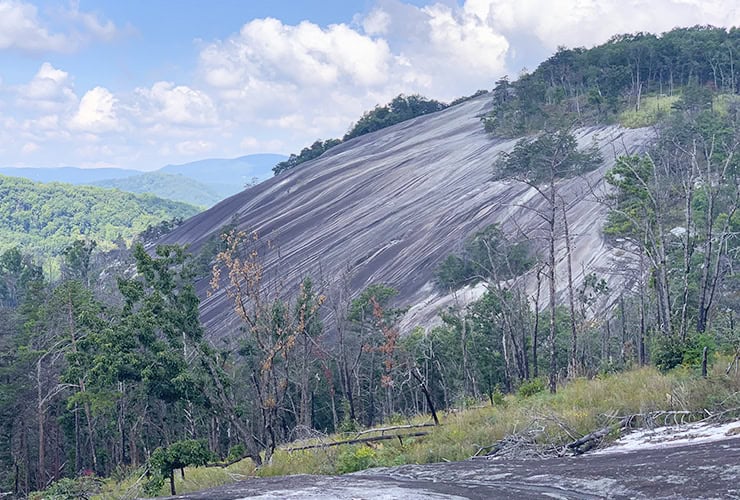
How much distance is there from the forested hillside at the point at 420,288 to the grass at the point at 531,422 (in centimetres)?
12

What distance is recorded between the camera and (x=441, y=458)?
1172 centimetres

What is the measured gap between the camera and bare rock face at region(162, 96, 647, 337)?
50000mm

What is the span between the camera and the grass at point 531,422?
10211mm

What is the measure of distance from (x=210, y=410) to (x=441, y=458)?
8741 millimetres

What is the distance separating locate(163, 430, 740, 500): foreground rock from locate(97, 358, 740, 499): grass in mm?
1636

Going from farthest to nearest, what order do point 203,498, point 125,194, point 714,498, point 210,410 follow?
point 125,194 < point 210,410 < point 203,498 < point 714,498

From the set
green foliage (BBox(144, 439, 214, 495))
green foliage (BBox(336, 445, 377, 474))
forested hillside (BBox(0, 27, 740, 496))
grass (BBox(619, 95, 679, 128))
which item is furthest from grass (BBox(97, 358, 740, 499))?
grass (BBox(619, 95, 679, 128))

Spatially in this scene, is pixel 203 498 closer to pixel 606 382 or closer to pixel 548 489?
pixel 548 489

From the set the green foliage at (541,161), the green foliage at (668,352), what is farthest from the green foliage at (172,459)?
the green foliage at (541,161)

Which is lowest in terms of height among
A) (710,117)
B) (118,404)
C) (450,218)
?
(118,404)

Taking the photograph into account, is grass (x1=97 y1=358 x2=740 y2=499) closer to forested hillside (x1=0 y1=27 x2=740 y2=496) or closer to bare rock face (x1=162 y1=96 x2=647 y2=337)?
forested hillside (x1=0 y1=27 x2=740 y2=496)

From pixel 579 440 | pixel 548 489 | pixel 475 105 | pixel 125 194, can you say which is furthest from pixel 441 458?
pixel 125 194

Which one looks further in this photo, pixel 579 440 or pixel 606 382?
pixel 606 382

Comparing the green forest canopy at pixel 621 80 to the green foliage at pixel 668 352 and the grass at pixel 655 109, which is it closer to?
the grass at pixel 655 109
